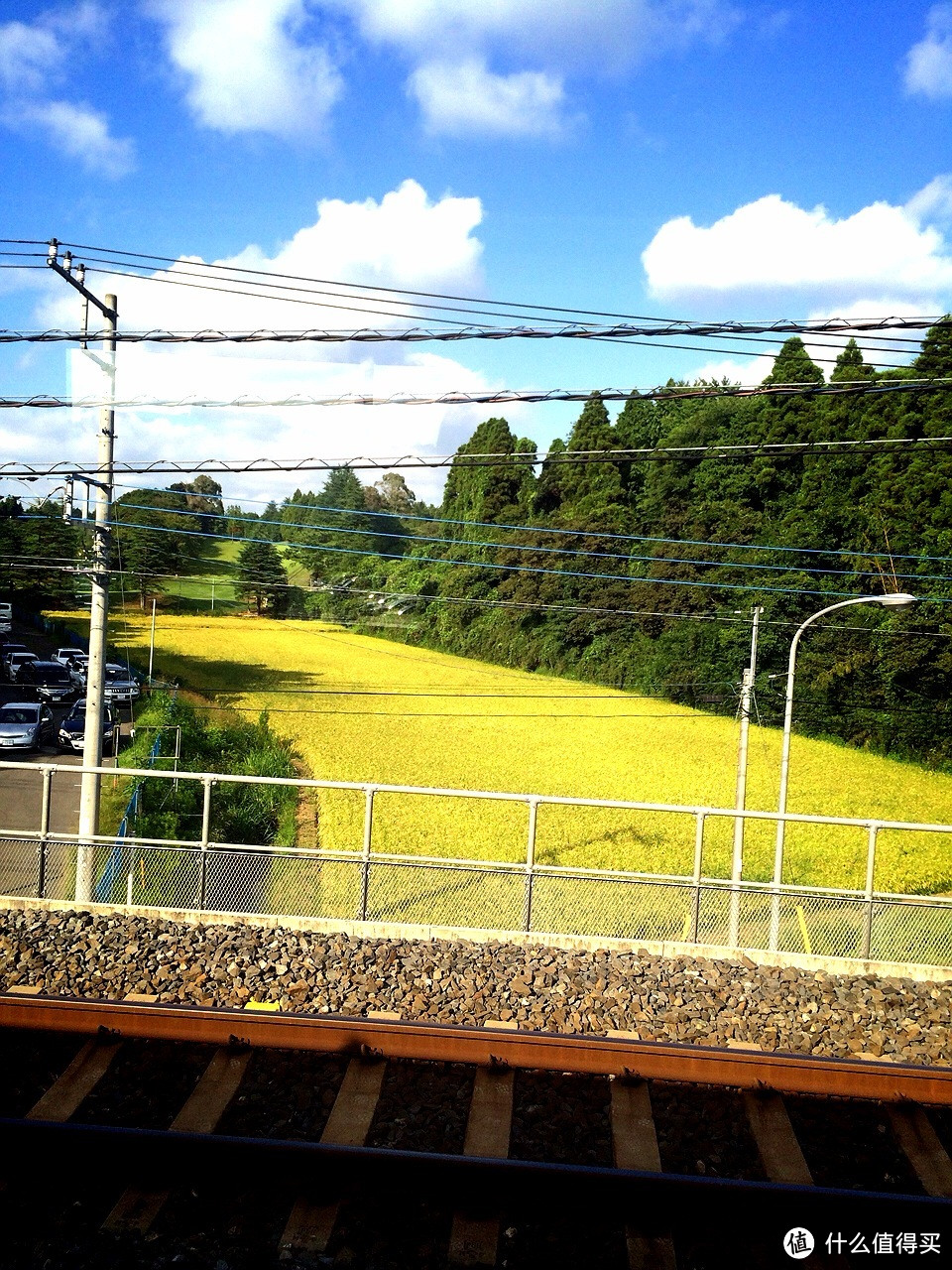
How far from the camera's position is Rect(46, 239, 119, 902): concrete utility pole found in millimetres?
11352

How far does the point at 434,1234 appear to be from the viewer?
4.12m

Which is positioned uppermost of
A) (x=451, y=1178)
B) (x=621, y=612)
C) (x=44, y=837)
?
(x=621, y=612)

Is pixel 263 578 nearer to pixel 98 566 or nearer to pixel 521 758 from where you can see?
pixel 521 758

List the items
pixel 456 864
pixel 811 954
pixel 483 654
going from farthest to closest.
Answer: pixel 483 654 < pixel 456 864 < pixel 811 954

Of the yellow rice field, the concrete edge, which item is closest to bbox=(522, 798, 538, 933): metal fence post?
the concrete edge

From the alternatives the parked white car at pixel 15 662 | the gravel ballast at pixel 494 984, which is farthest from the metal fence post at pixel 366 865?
the parked white car at pixel 15 662

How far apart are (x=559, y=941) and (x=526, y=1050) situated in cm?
251

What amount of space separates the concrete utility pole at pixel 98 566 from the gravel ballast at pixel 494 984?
3.48 metres

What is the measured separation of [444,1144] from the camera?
15.8ft

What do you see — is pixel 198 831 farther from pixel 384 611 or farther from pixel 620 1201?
pixel 384 611

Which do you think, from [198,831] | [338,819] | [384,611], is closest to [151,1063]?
[198,831]

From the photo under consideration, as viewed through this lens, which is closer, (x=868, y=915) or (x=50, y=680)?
(x=868, y=915)

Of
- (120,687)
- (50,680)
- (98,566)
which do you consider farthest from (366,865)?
(50,680)

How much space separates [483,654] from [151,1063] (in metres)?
36.1
